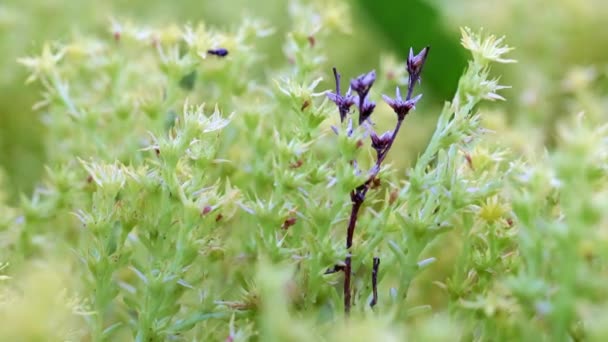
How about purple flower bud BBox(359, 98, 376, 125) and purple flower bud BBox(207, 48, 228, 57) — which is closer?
purple flower bud BBox(359, 98, 376, 125)

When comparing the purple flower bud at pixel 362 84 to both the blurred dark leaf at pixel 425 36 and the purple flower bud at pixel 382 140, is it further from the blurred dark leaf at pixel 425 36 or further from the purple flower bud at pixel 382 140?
the blurred dark leaf at pixel 425 36

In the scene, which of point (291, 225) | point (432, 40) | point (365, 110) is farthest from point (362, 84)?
point (432, 40)

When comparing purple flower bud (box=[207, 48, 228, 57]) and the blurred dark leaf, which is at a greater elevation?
the blurred dark leaf

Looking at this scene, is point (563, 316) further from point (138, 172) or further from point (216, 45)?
point (216, 45)

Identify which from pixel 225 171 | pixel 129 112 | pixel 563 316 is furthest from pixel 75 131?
pixel 563 316

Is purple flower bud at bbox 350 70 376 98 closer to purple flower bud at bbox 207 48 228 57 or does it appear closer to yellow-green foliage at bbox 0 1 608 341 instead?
yellow-green foliage at bbox 0 1 608 341

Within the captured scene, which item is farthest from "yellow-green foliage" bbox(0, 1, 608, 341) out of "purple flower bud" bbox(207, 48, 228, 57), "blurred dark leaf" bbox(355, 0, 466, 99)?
"blurred dark leaf" bbox(355, 0, 466, 99)

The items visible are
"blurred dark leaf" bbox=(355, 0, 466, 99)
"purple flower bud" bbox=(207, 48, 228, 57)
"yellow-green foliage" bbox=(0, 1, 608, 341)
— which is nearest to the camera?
"yellow-green foliage" bbox=(0, 1, 608, 341)

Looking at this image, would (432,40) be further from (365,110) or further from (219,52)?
(365,110)
